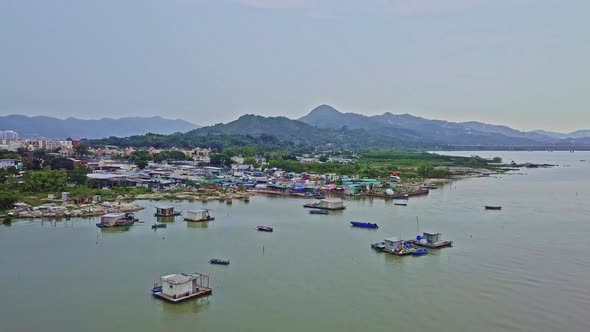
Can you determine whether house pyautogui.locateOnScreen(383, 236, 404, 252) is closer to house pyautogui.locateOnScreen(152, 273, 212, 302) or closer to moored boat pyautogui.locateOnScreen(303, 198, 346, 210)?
house pyautogui.locateOnScreen(152, 273, 212, 302)

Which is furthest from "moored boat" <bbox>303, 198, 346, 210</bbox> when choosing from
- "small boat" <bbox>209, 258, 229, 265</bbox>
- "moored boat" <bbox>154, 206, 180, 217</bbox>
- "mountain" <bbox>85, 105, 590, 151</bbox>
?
"mountain" <bbox>85, 105, 590, 151</bbox>

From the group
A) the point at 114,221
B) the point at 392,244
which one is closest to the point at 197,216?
the point at 114,221

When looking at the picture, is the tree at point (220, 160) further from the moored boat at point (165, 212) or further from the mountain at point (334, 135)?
the moored boat at point (165, 212)

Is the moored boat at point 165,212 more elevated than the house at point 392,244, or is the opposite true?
the moored boat at point 165,212

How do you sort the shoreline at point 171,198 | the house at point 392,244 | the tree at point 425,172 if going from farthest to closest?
the tree at point 425,172
the shoreline at point 171,198
the house at point 392,244

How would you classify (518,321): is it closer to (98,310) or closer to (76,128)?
(98,310)

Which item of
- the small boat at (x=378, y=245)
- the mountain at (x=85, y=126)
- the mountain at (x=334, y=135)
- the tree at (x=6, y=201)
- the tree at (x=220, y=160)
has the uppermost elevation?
the mountain at (x=85, y=126)

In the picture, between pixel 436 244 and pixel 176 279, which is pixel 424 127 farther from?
pixel 176 279

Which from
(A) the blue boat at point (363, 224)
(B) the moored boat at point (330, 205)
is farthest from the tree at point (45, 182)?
(A) the blue boat at point (363, 224)

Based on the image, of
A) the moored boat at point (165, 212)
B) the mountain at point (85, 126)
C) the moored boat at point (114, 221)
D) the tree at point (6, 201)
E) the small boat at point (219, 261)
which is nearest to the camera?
the small boat at point (219, 261)
